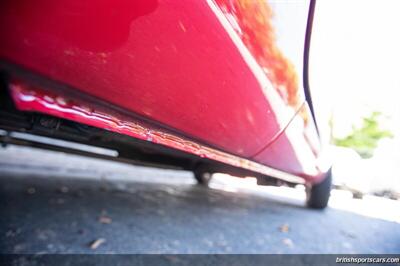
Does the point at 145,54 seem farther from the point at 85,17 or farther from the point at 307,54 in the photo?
the point at 307,54

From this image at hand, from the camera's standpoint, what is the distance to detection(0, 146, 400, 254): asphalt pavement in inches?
56.2

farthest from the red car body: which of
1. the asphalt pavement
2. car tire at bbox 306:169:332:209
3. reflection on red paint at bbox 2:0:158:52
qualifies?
car tire at bbox 306:169:332:209

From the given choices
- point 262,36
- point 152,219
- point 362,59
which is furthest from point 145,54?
point 152,219

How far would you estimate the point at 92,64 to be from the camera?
2.52ft

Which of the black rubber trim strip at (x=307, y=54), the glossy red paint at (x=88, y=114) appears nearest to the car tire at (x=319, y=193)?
the black rubber trim strip at (x=307, y=54)

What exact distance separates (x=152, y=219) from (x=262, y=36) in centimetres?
144

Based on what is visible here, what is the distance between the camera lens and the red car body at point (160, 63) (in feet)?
2.24

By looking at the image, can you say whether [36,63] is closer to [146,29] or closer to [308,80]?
[146,29]

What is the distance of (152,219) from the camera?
1874mm

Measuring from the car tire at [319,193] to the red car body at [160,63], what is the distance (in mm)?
1698

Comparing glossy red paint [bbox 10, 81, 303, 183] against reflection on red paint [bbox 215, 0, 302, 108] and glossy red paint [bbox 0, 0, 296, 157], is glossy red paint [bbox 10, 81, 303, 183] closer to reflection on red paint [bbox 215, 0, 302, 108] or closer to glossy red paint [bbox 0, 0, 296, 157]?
glossy red paint [bbox 0, 0, 296, 157]

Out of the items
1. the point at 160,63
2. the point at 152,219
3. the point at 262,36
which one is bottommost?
the point at 152,219

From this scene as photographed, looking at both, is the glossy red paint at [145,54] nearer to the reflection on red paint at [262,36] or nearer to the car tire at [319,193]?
the reflection on red paint at [262,36]

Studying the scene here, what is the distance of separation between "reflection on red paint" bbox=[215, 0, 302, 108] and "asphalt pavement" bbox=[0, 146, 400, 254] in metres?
1.01
